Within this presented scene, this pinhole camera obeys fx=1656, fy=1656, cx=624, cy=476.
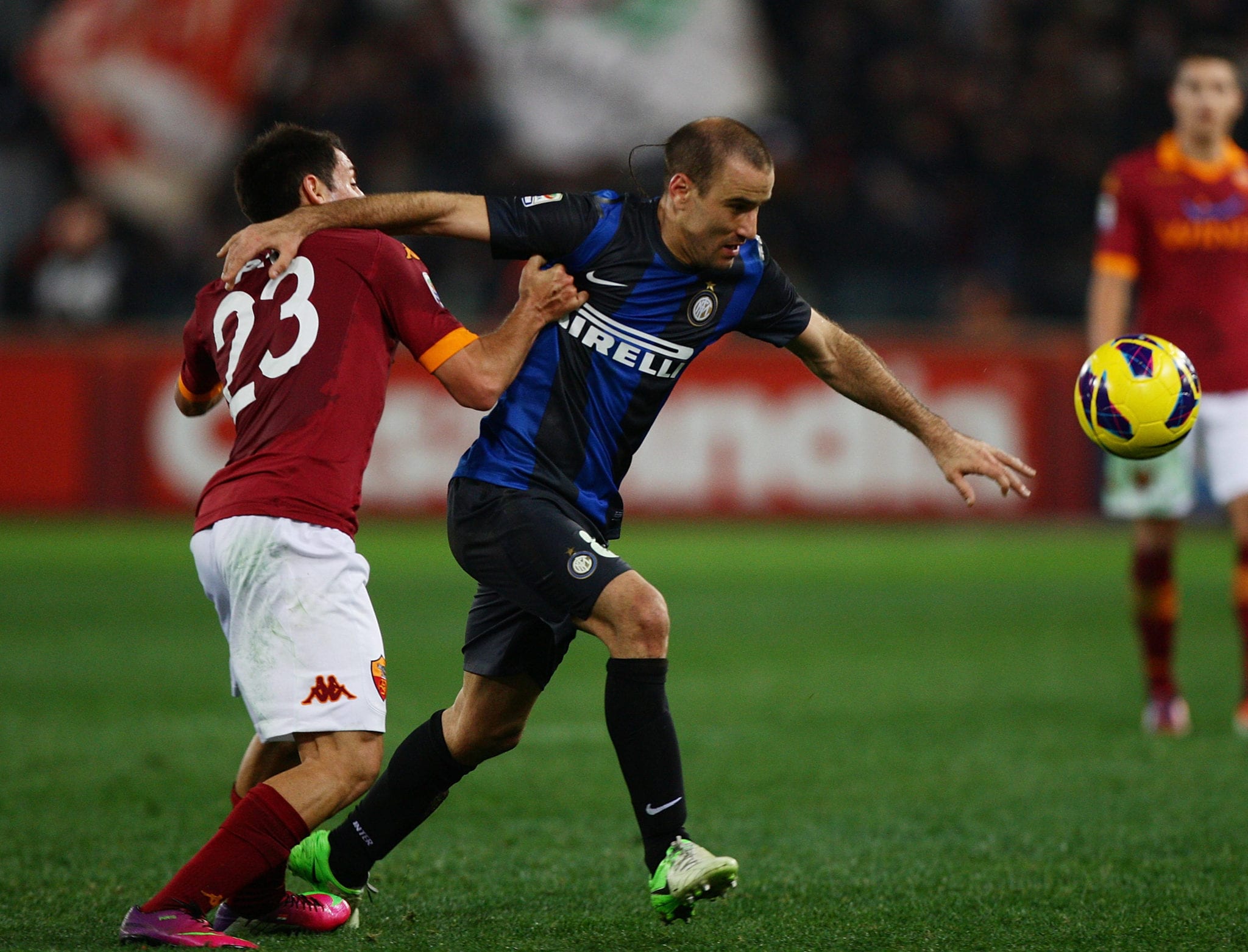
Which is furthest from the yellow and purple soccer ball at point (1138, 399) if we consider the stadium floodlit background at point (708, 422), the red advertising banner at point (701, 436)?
the red advertising banner at point (701, 436)

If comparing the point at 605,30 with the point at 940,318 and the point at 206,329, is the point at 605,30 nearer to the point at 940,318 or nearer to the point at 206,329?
the point at 940,318

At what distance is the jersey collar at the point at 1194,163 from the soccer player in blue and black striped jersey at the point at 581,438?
11.0 feet

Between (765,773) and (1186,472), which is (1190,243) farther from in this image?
(765,773)

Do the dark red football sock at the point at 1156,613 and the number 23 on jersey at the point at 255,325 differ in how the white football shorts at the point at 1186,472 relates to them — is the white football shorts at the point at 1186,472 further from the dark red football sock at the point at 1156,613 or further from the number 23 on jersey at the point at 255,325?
the number 23 on jersey at the point at 255,325

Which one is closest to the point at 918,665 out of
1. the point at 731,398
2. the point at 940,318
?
the point at 731,398

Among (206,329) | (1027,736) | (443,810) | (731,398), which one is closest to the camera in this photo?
(206,329)

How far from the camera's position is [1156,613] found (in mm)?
7234

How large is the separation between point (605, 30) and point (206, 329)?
1366 cm

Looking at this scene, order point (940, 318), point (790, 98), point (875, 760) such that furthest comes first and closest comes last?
point (790, 98)
point (940, 318)
point (875, 760)

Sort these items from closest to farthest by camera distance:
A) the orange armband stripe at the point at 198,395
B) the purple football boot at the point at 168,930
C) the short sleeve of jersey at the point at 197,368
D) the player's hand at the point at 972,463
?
the purple football boot at the point at 168,930 → the short sleeve of jersey at the point at 197,368 → the orange armband stripe at the point at 198,395 → the player's hand at the point at 972,463

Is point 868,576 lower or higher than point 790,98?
lower

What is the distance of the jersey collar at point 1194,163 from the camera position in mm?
7211

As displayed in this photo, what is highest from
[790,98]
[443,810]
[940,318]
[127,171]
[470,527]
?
[790,98]

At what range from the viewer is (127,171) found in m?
16.8
